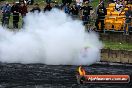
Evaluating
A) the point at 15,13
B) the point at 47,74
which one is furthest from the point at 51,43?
the point at 15,13

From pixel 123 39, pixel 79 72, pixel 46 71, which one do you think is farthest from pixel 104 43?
pixel 79 72

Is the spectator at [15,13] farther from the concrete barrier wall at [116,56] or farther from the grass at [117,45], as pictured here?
the concrete barrier wall at [116,56]

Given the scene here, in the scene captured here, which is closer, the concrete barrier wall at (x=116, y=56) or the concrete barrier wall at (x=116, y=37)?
the concrete barrier wall at (x=116, y=56)

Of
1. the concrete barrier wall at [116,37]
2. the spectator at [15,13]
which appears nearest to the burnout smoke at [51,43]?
the concrete barrier wall at [116,37]

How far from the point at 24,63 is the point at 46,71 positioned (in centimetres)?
349

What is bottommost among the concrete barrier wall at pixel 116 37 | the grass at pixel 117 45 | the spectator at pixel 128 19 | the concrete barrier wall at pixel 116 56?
the concrete barrier wall at pixel 116 56

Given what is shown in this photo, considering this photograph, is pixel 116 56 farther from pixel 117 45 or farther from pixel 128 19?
pixel 128 19

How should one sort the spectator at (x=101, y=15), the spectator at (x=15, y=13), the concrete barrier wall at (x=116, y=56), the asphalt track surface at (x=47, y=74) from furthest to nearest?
the spectator at (x=15, y=13) → the spectator at (x=101, y=15) → the concrete barrier wall at (x=116, y=56) → the asphalt track surface at (x=47, y=74)

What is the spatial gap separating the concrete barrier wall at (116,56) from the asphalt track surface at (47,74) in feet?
2.21

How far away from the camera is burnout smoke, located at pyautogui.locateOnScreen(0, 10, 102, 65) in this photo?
26016 millimetres

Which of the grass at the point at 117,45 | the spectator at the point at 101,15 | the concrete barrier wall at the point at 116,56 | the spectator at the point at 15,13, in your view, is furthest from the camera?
the spectator at the point at 15,13

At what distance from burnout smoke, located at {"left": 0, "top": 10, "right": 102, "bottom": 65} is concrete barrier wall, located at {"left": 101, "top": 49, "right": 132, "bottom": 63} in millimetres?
399

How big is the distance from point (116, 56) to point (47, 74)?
583cm

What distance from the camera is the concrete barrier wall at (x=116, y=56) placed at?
84.8 ft
